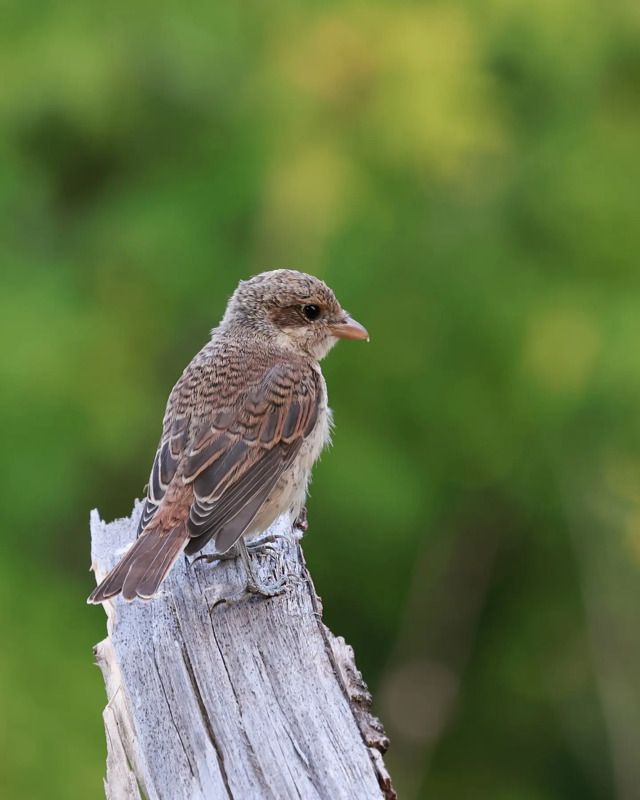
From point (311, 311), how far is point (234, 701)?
242 cm

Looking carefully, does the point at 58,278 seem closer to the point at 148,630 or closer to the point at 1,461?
the point at 1,461

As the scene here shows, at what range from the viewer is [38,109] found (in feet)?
20.4

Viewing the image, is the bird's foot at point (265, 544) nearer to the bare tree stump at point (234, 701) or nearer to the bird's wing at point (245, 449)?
the bird's wing at point (245, 449)

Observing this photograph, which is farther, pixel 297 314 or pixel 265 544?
pixel 297 314

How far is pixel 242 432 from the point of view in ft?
14.5

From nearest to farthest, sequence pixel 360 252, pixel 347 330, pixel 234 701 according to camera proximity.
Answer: pixel 234 701
pixel 347 330
pixel 360 252

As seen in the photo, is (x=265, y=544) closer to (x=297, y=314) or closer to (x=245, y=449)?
(x=245, y=449)

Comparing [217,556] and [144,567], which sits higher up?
[144,567]

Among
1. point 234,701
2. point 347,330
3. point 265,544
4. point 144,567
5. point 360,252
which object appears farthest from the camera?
point 360,252

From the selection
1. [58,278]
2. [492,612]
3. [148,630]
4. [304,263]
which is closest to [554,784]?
[492,612]

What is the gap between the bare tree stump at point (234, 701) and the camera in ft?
8.43

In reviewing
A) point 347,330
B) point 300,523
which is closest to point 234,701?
point 300,523

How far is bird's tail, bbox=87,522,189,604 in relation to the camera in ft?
11.1

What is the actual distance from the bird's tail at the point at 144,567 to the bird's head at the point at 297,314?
1384 millimetres
